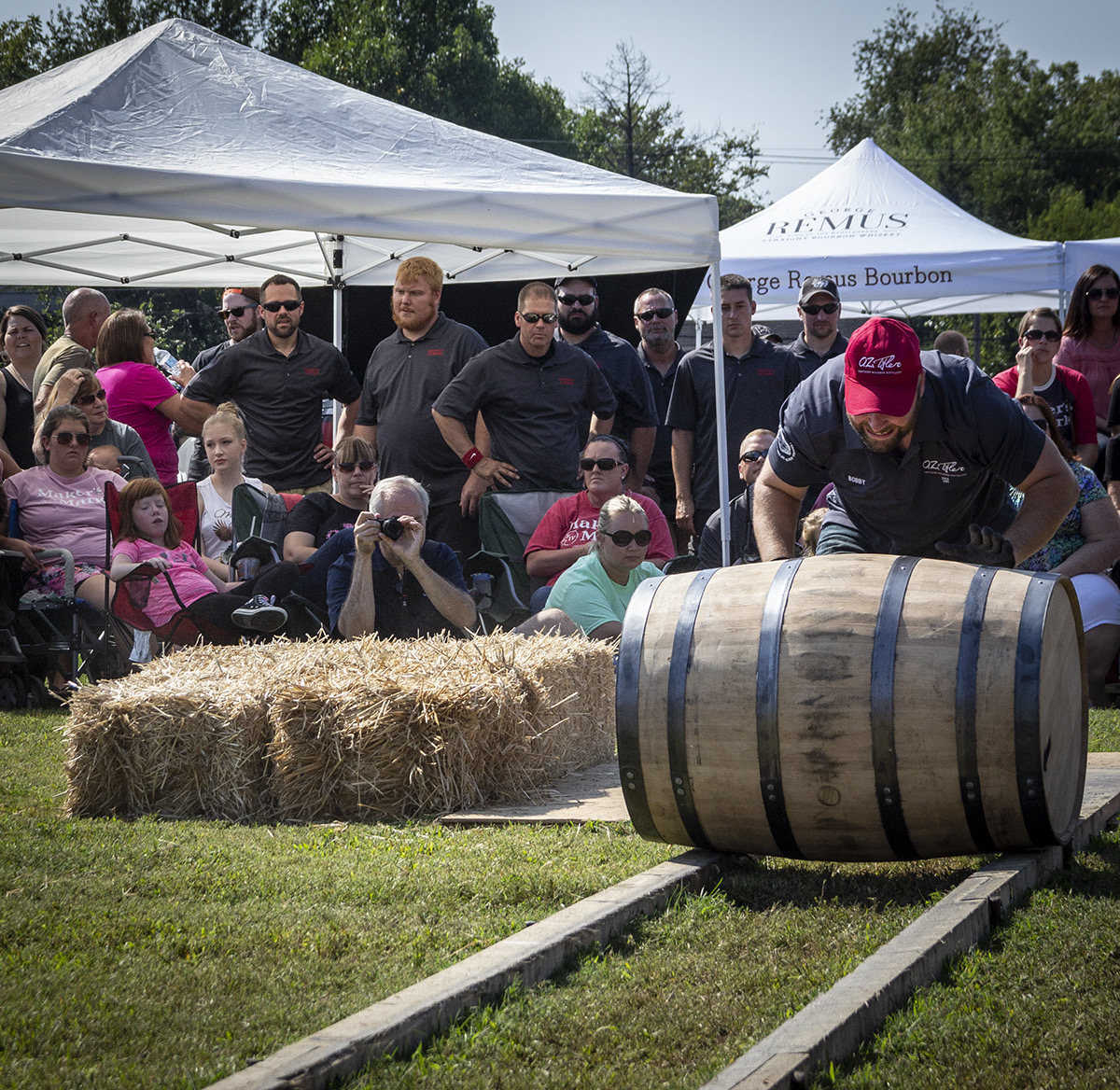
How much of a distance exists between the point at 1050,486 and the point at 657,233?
4.09 metres

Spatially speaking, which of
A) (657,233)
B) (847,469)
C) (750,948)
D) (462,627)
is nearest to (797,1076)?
(750,948)

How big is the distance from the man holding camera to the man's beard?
2642 millimetres

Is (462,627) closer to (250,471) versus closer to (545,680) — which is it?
(545,680)

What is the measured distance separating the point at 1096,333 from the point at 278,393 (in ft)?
19.0

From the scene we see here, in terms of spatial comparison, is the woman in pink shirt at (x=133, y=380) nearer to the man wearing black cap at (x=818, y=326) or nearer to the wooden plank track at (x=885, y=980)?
the man wearing black cap at (x=818, y=326)

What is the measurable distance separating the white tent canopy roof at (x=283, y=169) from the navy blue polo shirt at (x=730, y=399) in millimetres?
807

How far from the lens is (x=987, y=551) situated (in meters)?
4.05

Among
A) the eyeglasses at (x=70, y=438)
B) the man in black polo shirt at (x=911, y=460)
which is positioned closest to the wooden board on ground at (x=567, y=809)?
the man in black polo shirt at (x=911, y=460)

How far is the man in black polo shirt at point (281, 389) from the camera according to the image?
857 cm

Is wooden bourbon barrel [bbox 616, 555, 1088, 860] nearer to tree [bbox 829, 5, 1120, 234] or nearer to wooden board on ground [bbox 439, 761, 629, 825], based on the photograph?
wooden board on ground [bbox 439, 761, 629, 825]

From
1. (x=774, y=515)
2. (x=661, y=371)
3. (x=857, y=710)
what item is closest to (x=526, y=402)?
(x=661, y=371)

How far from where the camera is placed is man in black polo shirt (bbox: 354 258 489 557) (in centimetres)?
817

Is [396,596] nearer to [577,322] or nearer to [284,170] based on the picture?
[284,170]

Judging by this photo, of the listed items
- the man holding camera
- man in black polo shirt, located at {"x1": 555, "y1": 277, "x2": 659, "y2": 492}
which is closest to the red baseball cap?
the man holding camera
